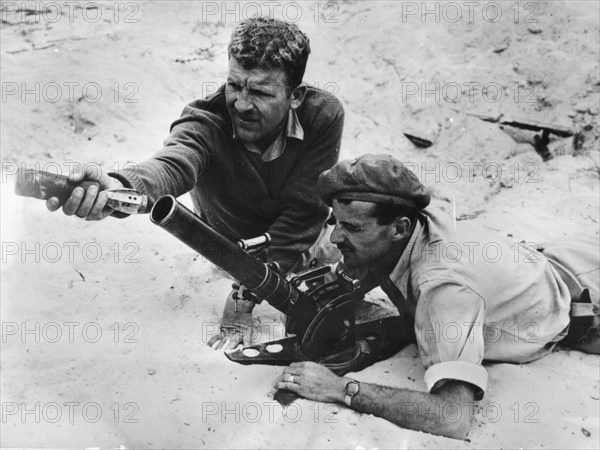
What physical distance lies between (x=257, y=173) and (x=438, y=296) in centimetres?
148

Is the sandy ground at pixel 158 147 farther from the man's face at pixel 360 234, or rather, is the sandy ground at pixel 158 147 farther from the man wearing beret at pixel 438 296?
the man's face at pixel 360 234

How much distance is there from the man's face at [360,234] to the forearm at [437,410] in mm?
629

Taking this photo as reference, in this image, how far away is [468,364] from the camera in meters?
2.79

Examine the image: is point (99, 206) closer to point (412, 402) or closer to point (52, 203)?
point (52, 203)

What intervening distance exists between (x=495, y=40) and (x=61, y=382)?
16.4ft

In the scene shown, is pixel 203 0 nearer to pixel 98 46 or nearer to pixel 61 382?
pixel 98 46

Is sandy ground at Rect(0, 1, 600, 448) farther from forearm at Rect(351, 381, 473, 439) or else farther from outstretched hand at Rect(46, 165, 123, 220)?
outstretched hand at Rect(46, 165, 123, 220)

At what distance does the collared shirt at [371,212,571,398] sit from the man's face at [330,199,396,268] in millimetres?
109

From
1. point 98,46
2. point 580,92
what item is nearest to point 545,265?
point 580,92

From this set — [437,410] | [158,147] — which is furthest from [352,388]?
[158,147]

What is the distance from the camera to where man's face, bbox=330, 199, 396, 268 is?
300 cm

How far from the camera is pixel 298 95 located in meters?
3.67

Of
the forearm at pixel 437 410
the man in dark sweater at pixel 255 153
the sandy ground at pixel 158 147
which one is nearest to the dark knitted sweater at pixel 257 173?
the man in dark sweater at pixel 255 153

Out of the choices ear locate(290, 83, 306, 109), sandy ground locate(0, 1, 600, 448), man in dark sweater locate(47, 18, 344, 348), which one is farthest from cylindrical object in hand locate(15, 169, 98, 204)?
ear locate(290, 83, 306, 109)
